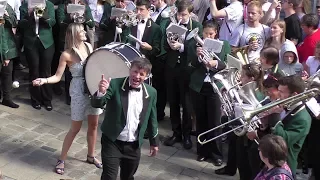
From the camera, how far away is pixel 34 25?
8312 mm

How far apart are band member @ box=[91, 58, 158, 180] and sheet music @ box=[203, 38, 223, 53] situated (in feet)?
4.36

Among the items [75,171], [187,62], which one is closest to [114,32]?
[187,62]

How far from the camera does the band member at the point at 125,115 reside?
5.52 metres

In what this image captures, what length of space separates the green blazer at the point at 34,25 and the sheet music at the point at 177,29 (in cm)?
205

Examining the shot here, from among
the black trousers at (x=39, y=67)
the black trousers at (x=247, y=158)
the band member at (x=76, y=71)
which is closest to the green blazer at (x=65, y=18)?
the black trousers at (x=39, y=67)

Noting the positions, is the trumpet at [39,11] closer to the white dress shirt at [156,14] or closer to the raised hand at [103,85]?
the white dress shirt at [156,14]

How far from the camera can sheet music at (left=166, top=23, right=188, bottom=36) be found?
728 centimetres

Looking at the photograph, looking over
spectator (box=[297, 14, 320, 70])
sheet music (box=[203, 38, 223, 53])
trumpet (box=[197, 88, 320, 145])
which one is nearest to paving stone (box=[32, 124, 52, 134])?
sheet music (box=[203, 38, 223, 53])

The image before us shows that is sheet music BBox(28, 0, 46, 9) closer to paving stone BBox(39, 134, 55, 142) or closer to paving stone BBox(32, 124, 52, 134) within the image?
paving stone BBox(32, 124, 52, 134)

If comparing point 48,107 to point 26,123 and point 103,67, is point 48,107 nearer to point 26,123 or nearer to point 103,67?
point 26,123

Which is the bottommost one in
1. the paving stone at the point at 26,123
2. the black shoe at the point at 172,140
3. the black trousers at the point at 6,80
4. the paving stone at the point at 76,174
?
the paving stone at the point at 76,174

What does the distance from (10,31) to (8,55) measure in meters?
0.37

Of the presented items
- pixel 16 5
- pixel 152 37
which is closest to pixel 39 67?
pixel 16 5

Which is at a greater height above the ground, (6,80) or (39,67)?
(39,67)
